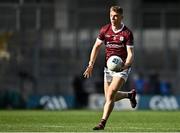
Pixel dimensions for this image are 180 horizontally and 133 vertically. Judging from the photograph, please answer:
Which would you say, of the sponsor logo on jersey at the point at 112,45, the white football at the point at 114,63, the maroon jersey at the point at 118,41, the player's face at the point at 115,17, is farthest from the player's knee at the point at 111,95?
the player's face at the point at 115,17

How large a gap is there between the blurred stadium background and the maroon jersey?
20.9 m

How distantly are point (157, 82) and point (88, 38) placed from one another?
4.05m

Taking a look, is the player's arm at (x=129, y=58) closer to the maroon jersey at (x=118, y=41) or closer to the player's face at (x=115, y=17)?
the maroon jersey at (x=118, y=41)

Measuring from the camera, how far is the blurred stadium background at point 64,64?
1489 inches

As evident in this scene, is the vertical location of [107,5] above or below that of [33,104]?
above

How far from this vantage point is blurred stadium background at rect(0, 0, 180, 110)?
1489 inches

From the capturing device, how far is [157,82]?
38219 mm

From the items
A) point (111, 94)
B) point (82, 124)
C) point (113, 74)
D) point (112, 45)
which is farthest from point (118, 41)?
point (82, 124)

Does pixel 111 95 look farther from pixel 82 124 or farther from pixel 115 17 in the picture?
pixel 82 124

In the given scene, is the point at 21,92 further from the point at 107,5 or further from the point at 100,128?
the point at 100,128

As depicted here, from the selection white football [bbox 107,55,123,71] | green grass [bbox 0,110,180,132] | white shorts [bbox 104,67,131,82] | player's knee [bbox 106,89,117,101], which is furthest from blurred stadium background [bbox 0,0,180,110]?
player's knee [bbox 106,89,117,101]

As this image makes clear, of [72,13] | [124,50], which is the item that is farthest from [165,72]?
[124,50]

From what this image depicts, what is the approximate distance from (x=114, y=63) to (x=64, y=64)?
2195 cm

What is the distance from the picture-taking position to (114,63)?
16.3 meters
